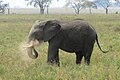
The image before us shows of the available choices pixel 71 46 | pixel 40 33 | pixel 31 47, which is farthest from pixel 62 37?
pixel 31 47

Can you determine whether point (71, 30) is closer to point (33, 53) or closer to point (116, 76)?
point (33, 53)

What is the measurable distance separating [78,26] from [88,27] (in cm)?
30

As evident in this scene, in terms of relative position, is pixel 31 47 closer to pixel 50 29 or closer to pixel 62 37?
pixel 50 29

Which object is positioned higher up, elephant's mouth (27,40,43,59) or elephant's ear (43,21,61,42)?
elephant's ear (43,21,61,42)

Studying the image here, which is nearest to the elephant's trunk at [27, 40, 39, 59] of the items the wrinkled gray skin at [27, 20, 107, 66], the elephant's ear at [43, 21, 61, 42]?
the wrinkled gray skin at [27, 20, 107, 66]

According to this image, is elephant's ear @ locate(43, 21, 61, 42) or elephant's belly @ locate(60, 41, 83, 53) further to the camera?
elephant's belly @ locate(60, 41, 83, 53)

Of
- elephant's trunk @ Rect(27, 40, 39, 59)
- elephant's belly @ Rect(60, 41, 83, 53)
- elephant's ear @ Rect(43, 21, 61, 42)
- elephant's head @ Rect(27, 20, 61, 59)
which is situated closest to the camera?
elephant's trunk @ Rect(27, 40, 39, 59)

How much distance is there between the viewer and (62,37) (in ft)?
36.0

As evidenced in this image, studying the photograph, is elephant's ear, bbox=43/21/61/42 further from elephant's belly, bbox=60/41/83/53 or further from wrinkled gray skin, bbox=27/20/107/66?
elephant's belly, bbox=60/41/83/53

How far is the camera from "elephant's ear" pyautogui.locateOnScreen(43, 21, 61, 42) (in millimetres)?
10758

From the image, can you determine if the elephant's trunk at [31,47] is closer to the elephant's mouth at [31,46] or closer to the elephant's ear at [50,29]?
the elephant's mouth at [31,46]

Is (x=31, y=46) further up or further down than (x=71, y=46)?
further up

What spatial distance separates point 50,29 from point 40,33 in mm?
311

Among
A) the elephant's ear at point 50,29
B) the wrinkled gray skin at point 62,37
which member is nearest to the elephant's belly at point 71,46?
the wrinkled gray skin at point 62,37
